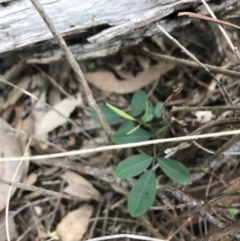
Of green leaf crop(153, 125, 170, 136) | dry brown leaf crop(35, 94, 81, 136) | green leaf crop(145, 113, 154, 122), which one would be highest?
dry brown leaf crop(35, 94, 81, 136)

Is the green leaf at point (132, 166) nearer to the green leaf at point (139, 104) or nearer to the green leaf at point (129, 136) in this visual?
the green leaf at point (129, 136)

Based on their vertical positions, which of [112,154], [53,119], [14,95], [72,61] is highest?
[72,61]

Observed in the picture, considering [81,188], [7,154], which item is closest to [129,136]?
[81,188]

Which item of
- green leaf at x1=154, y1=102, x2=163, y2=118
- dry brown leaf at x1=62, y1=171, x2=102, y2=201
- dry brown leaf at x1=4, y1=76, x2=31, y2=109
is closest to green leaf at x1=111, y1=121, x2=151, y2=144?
green leaf at x1=154, y1=102, x2=163, y2=118

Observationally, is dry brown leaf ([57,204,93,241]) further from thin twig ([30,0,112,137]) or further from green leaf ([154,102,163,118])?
green leaf ([154,102,163,118])

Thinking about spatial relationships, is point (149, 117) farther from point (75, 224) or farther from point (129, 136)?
point (75, 224)

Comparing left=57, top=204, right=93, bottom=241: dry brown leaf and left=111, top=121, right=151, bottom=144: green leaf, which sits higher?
left=111, top=121, right=151, bottom=144: green leaf
